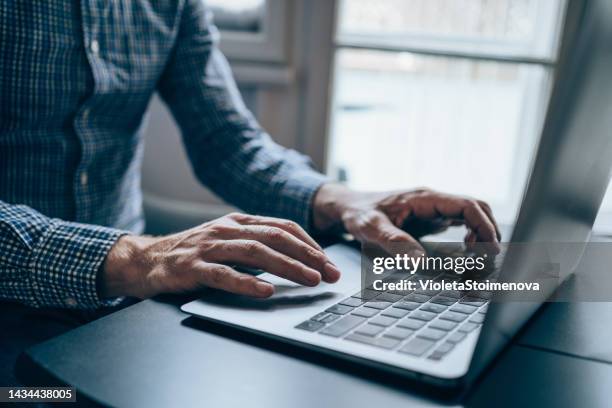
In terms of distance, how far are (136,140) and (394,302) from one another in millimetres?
719

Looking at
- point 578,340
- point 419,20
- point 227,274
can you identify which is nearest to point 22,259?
point 227,274

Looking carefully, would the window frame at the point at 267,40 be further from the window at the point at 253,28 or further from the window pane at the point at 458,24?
the window pane at the point at 458,24

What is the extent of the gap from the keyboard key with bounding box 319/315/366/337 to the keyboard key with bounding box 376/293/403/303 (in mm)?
47

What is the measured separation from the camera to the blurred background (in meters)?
1.35

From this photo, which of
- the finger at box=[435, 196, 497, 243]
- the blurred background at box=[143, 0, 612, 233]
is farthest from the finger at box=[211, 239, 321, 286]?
the blurred background at box=[143, 0, 612, 233]

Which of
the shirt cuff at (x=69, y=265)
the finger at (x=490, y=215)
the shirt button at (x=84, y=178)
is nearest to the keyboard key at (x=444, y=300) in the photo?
the finger at (x=490, y=215)

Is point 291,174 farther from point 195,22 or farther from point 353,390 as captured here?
point 353,390

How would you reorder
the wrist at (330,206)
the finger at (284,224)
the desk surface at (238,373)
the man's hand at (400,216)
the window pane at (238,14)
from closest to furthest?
1. the desk surface at (238,373)
2. the finger at (284,224)
3. the man's hand at (400,216)
4. the wrist at (330,206)
5. the window pane at (238,14)

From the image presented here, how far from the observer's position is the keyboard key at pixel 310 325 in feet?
1.43

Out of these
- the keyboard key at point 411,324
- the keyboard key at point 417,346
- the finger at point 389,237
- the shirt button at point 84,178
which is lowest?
the shirt button at point 84,178

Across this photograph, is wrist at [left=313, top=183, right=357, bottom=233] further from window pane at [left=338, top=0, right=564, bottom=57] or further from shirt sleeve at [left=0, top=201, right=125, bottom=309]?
window pane at [left=338, top=0, right=564, bottom=57]

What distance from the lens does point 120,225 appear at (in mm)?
1062

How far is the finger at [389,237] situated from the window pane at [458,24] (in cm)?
79

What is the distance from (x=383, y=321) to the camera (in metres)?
0.45
